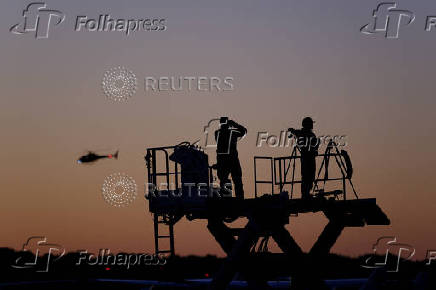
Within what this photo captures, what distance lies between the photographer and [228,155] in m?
29.2

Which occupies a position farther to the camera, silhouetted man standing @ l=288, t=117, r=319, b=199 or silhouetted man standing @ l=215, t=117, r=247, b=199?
silhouetted man standing @ l=215, t=117, r=247, b=199

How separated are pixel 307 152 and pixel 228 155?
2.44 m

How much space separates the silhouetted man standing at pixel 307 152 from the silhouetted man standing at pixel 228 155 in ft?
6.04

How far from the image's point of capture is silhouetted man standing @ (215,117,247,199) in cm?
2920

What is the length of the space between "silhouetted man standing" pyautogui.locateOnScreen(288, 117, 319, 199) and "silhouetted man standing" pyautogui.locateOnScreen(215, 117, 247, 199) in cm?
184

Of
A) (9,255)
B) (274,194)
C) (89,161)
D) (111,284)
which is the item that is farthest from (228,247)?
(9,255)

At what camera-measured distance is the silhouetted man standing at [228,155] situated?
95.8 ft

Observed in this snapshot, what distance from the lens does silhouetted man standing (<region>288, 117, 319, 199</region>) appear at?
2827 centimetres

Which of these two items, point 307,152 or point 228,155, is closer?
point 307,152

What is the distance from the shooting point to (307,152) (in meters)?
28.4

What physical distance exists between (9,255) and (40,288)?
121ft

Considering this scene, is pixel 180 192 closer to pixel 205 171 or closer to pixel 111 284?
pixel 205 171

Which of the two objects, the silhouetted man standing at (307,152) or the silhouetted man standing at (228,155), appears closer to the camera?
the silhouetted man standing at (307,152)

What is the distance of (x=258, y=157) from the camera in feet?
92.9
